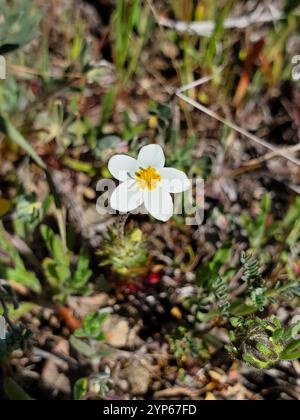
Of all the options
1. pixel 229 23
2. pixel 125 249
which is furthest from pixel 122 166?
pixel 229 23

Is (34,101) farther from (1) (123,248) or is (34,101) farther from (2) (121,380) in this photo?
(2) (121,380)

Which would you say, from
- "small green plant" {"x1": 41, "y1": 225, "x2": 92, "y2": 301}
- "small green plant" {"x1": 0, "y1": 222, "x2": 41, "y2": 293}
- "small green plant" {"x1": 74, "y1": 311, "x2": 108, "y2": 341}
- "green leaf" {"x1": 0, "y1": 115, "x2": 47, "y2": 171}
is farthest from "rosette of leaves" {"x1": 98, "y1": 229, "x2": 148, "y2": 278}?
"green leaf" {"x1": 0, "y1": 115, "x2": 47, "y2": 171}


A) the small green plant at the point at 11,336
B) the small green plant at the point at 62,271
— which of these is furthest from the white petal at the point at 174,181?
the small green plant at the point at 11,336

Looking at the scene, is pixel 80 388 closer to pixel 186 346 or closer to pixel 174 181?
pixel 186 346

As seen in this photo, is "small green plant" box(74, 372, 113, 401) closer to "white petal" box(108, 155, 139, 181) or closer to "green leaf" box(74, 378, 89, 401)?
"green leaf" box(74, 378, 89, 401)

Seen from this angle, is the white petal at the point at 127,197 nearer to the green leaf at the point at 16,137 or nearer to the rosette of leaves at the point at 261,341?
the green leaf at the point at 16,137
